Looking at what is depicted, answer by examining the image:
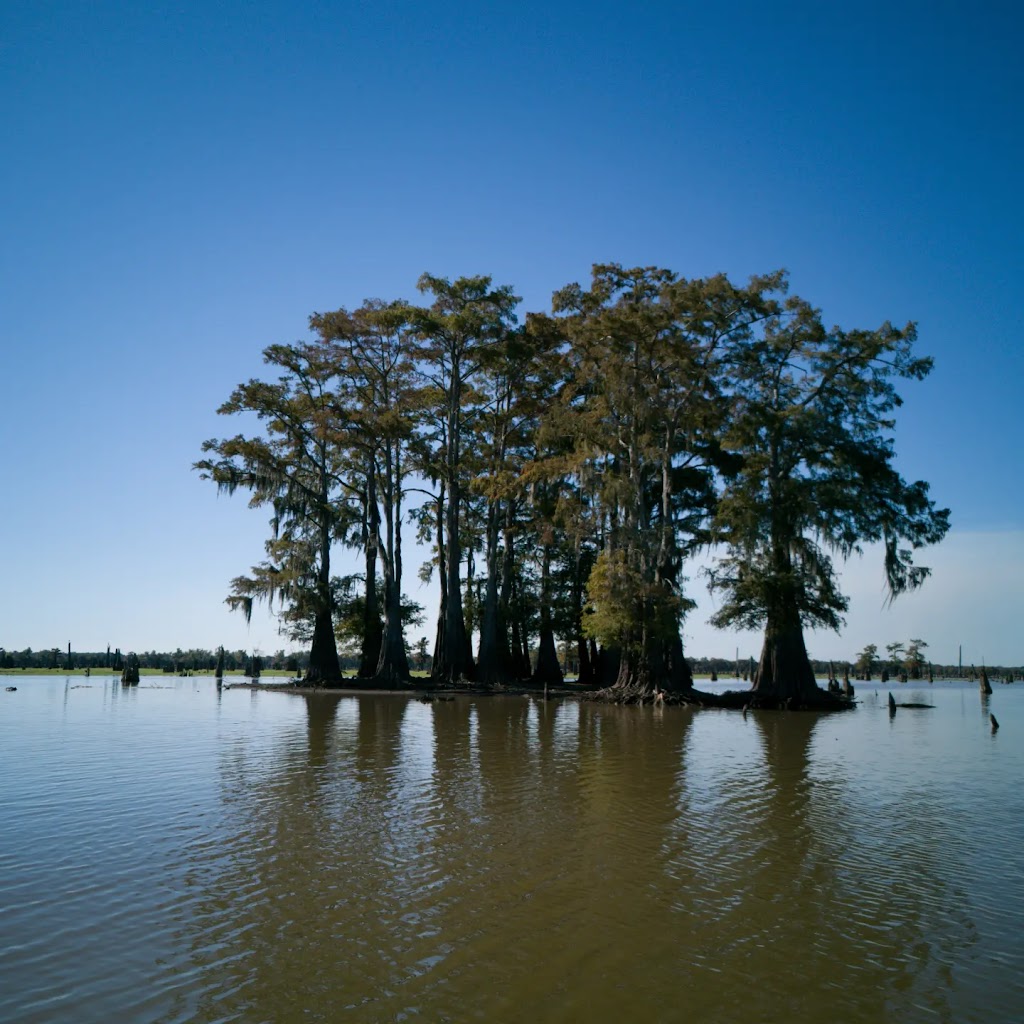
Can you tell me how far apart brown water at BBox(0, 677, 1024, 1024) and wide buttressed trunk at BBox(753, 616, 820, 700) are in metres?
15.2

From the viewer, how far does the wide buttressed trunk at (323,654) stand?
38625 mm

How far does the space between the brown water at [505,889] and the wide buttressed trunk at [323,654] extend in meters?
23.6

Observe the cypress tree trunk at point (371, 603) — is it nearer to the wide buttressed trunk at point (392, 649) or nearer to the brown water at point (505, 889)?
the wide buttressed trunk at point (392, 649)

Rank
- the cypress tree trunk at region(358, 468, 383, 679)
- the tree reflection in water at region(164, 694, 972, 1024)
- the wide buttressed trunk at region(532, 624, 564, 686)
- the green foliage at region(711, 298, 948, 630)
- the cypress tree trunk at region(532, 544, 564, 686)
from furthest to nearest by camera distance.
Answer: the wide buttressed trunk at region(532, 624, 564, 686) < the cypress tree trunk at region(532, 544, 564, 686) < the cypress tree trunk at region(358, 468, 383, 679) < the green foliage at region(711, 298, 948, 630) < the tree reflection in water at region(164, 694, 972, 1024)

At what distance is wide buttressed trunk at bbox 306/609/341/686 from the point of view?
3862 cm

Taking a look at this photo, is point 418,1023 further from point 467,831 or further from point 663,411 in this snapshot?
point 663,411

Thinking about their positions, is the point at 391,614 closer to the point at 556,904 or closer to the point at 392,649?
the point at 392,649

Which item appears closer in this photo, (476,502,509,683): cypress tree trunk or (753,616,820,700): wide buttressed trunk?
(753,616,820,700): wide buttressed trunk

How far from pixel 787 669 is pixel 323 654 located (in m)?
22.0

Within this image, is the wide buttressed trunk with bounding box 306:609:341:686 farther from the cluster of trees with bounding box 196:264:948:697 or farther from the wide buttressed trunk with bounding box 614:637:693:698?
the wide buttressed trunk with bounding box 614:637:693:698

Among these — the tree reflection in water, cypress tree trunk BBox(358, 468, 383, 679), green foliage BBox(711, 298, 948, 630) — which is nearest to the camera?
the tree reflection in water

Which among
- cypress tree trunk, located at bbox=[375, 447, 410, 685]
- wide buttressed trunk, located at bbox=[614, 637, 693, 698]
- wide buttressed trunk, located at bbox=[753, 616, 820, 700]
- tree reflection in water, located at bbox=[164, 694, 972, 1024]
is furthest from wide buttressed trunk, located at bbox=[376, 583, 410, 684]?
tree reflection in water, located at bbox=[164, 694, 972, 1024]

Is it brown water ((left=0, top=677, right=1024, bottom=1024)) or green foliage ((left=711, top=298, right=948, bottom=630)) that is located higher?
green foliage ((left=711, top=298, right=948, bottom=630))

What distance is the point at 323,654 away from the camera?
3897 centimetres
